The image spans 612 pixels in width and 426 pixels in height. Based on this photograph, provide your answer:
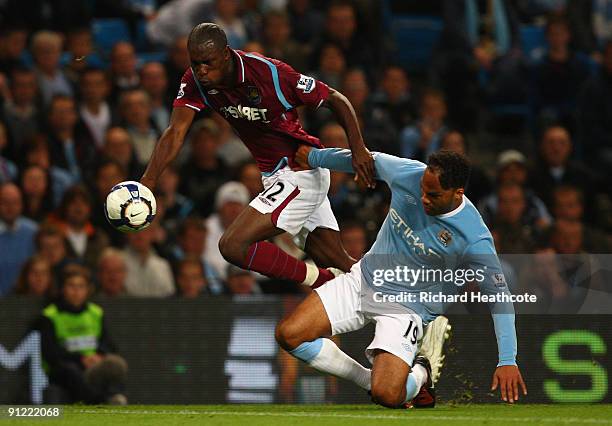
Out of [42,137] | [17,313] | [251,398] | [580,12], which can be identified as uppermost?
[580,12]

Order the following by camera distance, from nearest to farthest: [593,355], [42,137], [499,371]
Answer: [499,371] → [593,355] → [42,137]

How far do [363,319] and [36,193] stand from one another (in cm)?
416

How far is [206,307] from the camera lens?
11133 millimetres

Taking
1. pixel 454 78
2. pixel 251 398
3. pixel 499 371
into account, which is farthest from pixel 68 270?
pixel 454 78

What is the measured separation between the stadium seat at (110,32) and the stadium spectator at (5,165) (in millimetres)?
2565

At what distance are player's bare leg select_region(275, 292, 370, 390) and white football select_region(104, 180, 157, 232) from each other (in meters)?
1.14

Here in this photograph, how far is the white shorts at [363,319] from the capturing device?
353 inches

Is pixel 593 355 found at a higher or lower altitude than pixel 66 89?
lower

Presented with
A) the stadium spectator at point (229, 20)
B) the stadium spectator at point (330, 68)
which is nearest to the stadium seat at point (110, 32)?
the stadium spectator at point (229, 20)

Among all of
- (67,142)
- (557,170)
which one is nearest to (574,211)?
(557,170)

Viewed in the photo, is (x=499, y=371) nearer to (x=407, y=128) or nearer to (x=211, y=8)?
(x=407, y=128)

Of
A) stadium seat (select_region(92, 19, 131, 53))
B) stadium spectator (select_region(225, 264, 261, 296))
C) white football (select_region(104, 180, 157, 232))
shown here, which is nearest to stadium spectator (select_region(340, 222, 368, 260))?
stadium spectator (select_region(225, 264, 261, 296))

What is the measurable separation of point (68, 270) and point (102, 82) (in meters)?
2.68

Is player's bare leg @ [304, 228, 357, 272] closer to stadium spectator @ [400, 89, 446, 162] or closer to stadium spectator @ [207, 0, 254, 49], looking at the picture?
stadium spectator @ [400, 89, 446, 162]
